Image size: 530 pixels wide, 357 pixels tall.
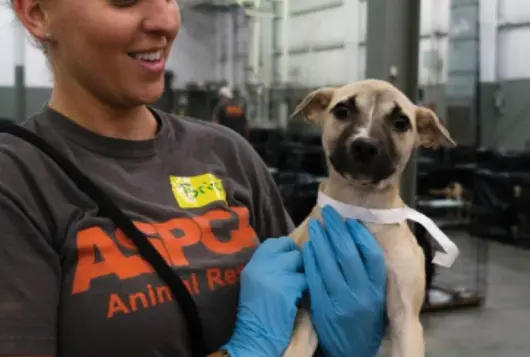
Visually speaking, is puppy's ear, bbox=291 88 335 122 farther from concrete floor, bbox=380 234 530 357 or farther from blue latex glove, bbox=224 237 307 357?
concrete floor, bbox=380 234 530 357

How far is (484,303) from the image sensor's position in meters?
6.29

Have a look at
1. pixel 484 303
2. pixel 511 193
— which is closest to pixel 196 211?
pixel 484 303

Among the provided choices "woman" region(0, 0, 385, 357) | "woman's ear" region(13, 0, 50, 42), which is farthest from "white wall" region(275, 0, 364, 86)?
"woman's ear" region(13, 0, 50, 42)

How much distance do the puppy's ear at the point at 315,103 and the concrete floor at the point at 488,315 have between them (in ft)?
10.9

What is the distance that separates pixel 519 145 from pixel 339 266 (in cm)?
944

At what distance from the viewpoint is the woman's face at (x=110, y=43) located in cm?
117

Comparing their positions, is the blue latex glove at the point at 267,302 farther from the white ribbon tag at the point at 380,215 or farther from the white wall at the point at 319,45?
the white wall at the point at 319,45

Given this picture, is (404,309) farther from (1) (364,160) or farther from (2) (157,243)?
(2) (157,243)

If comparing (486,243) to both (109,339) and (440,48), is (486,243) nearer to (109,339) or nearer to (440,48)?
(440,48)

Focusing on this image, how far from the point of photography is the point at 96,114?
4.18 ft

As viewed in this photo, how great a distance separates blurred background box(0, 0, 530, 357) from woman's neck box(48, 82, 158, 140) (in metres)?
2.10

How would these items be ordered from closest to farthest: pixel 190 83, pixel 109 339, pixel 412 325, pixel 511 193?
pixel 109 339 < pixel 412 325 < pixel 511 193 < pixel 190 83

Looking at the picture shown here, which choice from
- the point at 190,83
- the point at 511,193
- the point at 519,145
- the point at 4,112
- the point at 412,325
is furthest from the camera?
the point at 190,83

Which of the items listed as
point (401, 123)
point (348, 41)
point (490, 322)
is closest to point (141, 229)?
point (401, 123)
